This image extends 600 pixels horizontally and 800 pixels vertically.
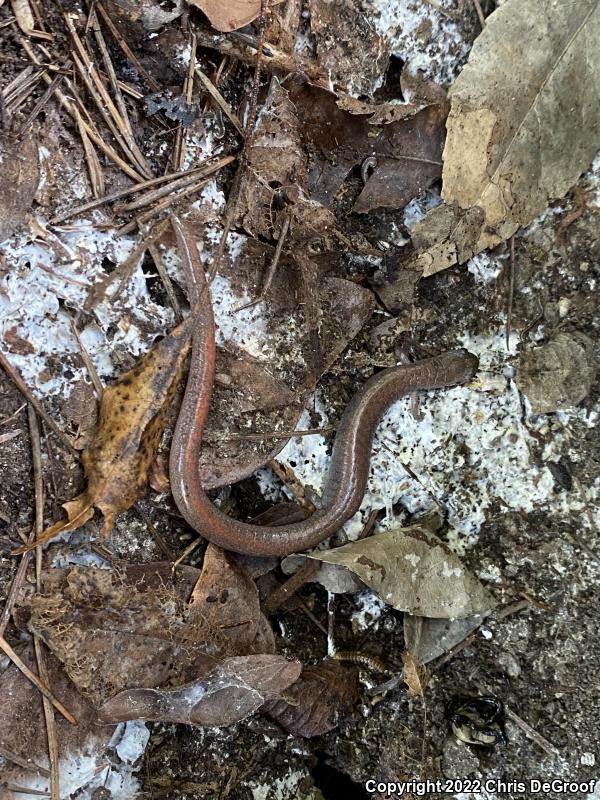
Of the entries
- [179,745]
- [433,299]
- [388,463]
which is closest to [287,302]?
[433,299]

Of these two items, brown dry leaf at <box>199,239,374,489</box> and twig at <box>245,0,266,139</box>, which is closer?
twig at <box>245,0,266,139</box>

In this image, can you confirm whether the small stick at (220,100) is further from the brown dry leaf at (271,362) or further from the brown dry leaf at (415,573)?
the brown dry leaf at (415,573)

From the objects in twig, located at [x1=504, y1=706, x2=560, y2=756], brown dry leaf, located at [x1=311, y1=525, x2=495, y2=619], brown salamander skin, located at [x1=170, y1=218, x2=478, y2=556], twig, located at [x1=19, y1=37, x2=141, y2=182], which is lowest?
twig, located at [x1=504, y1=706, x2=560, y2=756]

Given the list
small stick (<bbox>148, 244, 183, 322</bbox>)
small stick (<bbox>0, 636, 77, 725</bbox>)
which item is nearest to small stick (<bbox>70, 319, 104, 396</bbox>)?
small stick (<bbox>148, 244, 183, 322</bbox>)

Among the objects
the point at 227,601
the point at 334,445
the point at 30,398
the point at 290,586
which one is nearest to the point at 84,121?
the point at 30,398

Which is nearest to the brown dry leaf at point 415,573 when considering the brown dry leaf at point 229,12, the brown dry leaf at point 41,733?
the brown dry leaf at point 41,733

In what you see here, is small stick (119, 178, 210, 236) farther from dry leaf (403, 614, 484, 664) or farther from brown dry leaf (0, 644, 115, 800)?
dry leaf (403, 614, 484, 664)
